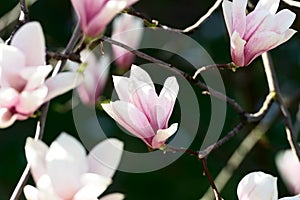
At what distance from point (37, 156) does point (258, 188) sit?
0.64 feet

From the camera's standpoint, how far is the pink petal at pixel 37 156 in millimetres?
506

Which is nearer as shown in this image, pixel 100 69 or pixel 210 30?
pixel 100 69

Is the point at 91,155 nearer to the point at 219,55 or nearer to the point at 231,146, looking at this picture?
the point at 231,146

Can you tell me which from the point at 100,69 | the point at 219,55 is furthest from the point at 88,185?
the point at 219,55

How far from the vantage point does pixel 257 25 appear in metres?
0.61

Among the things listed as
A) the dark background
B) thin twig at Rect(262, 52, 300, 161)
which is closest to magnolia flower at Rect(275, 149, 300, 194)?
thin twig at Rect(262, 52, 300, 161)

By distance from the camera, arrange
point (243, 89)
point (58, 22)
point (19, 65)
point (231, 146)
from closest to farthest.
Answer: point (19, 65), point (243, 89), point (231, 146), point (58, 22)

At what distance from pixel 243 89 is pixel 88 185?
97 centimetres

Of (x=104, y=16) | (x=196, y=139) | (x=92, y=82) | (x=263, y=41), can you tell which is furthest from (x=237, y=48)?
(x=196, y=139)

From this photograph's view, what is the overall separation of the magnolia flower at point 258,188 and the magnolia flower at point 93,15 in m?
0.18

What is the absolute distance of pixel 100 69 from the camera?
104 centimetres

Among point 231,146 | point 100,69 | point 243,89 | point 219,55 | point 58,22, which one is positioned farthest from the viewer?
point 58,22

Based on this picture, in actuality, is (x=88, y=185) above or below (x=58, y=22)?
above

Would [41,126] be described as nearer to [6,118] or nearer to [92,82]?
[6,118]
